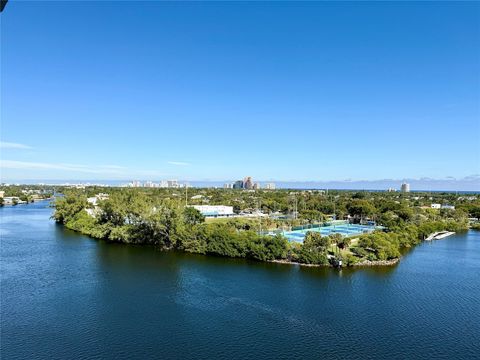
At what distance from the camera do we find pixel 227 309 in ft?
48.4

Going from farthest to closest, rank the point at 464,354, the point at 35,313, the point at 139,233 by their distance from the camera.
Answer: the point at 139,233, the point at 35,313, the point at 464,354

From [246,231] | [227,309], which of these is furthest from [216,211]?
[227,309]

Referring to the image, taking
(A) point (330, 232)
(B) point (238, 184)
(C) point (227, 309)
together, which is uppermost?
(B) point (238, 184)

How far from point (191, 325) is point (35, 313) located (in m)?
6.38

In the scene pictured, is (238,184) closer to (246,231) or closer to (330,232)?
(330,232)

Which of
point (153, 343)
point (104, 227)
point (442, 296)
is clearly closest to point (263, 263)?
point (442, 296)

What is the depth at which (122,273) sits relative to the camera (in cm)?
1991

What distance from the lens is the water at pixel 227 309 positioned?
1180 centimetres

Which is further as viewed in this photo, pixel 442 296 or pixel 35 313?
pixel 442 296

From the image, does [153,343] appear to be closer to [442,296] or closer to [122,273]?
[122,273]

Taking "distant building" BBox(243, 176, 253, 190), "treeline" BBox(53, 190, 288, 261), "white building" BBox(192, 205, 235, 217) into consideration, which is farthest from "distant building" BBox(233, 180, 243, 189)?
"treeline" BBox(53, 190, 288, 261)

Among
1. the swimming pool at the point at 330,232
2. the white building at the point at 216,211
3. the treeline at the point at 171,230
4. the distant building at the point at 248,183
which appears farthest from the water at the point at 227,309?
the distant building at the point at 248,183

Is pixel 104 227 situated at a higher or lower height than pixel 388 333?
higher

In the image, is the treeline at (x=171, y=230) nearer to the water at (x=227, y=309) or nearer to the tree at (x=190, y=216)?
the tree at (x=190, y=216)
